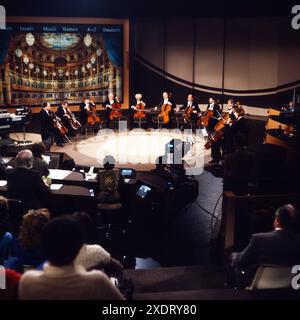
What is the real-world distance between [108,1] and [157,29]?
8.78 ft

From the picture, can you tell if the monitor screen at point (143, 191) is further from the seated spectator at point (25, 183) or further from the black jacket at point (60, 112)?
the black jacket at point (60, 112)

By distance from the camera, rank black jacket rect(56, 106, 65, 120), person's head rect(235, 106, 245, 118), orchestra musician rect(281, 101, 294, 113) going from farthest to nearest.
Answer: black jacket rect(56, 106, 65, 120) < person's head rect(235, 106, 245, 118) < orchestra musician rect(281, 101, 294, 113)

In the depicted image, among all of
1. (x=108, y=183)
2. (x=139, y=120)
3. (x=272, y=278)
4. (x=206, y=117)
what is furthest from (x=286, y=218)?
(x=139, y=120)

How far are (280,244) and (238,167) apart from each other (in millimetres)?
2863

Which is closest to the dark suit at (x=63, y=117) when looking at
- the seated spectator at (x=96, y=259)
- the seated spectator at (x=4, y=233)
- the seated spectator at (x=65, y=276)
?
the seated spectator at (x=4, y=233)

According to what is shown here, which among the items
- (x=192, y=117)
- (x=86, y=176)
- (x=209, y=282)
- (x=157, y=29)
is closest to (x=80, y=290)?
(x=209, y=282)

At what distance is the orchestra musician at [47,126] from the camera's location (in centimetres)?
1123

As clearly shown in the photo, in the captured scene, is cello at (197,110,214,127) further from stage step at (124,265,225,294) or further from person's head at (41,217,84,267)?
person's head at (41,217,84,267)

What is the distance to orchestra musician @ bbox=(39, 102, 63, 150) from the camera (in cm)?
1123

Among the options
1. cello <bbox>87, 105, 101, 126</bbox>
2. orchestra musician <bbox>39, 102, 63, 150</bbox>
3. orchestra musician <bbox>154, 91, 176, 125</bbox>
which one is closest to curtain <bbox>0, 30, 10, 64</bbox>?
cello <bbox>87, 105, 101, 126</bbox>

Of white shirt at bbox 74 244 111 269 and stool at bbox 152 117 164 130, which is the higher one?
stool at bbox 152 117 164 130

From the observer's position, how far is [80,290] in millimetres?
2135

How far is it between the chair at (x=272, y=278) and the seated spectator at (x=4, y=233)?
201 cm

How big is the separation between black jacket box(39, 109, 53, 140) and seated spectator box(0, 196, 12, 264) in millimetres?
7208
